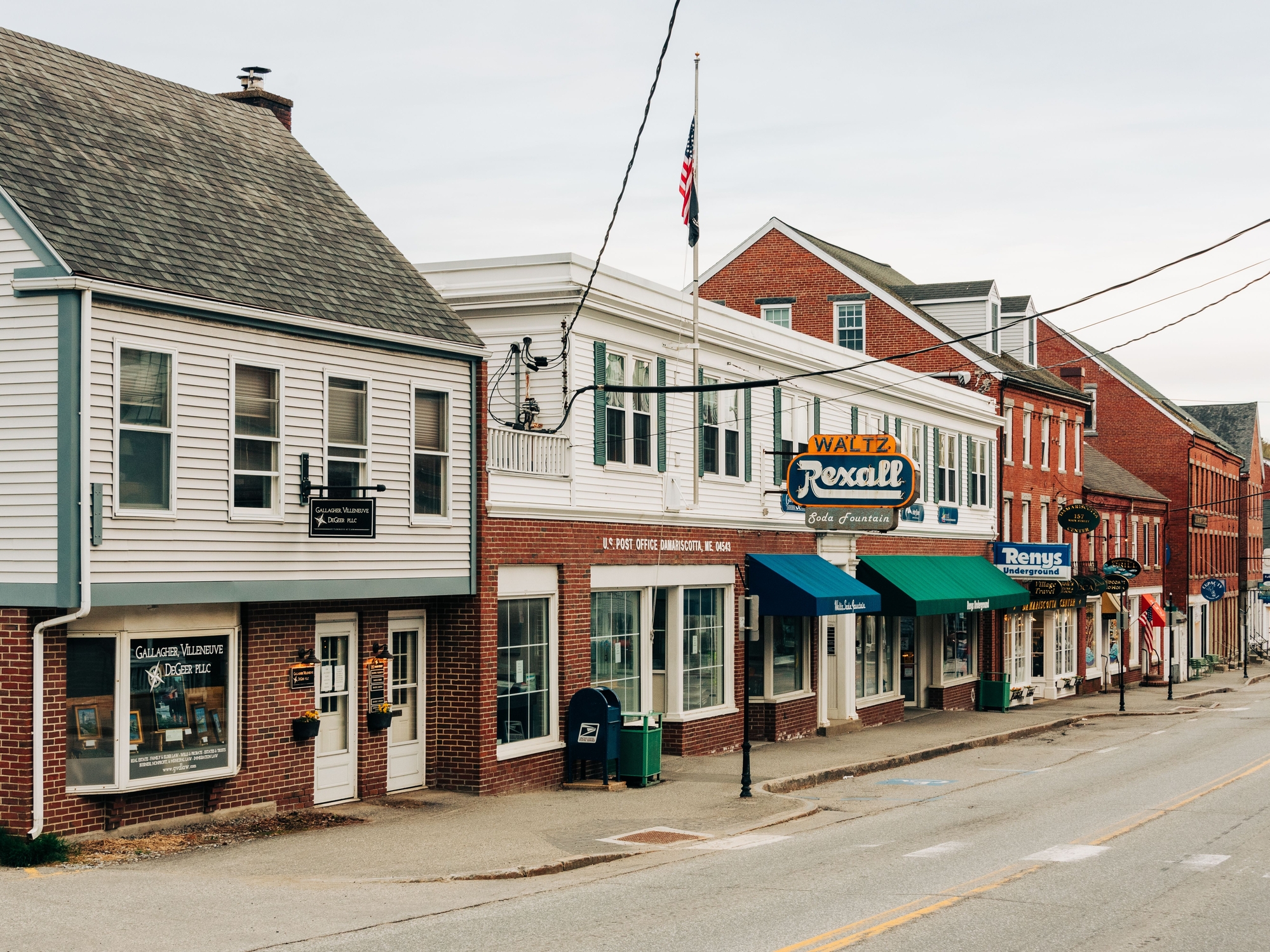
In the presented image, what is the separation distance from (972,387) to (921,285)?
23.6 feet

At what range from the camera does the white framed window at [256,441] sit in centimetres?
1581

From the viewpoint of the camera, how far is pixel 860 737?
28.6 meters

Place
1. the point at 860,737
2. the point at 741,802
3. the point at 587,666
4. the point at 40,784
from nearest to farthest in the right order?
1. the point at 40,784
2. the point at 741,802
3. the point at 587,666
4. the point at 860,737

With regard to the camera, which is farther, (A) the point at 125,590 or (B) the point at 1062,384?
(B) the point at 1062,384

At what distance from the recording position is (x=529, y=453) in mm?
20422

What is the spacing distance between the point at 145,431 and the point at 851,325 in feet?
99.9

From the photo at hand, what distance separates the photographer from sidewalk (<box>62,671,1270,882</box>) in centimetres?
1425

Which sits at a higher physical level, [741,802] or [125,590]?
[125,590]

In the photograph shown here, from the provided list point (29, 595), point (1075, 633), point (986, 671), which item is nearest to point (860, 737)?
point (986, 671)

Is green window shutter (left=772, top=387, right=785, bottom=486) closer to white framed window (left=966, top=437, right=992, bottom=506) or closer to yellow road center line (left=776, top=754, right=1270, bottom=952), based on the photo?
yellow road center line (left=776, top=754, right=1270, bottom=952)

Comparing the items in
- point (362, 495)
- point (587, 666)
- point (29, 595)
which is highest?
point (362, 495)

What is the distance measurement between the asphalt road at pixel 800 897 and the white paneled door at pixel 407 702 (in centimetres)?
461

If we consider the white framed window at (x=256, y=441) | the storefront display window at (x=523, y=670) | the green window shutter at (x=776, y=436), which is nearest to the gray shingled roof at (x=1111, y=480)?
the green window shutter at (x=776, y=436)

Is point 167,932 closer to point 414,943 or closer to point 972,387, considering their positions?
point 414,943
